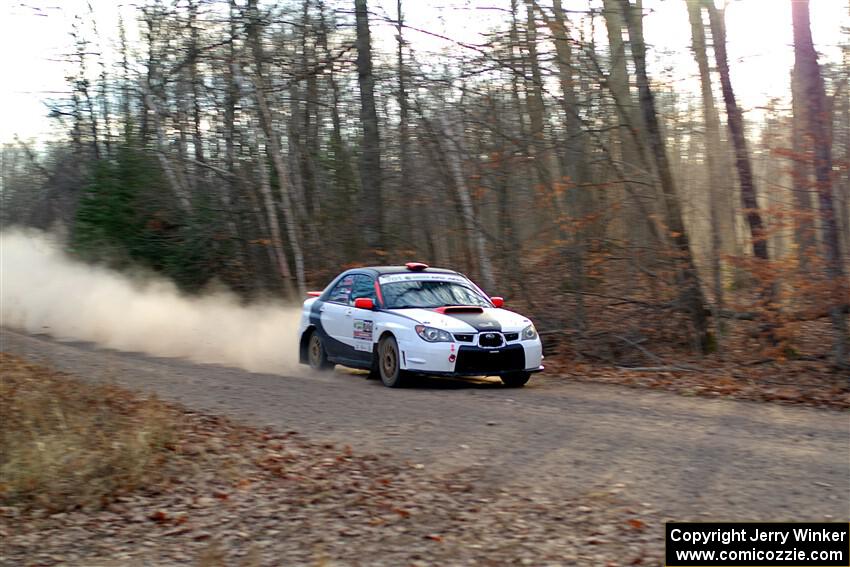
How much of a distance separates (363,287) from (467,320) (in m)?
2.18

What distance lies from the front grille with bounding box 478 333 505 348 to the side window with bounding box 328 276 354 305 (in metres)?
2.81

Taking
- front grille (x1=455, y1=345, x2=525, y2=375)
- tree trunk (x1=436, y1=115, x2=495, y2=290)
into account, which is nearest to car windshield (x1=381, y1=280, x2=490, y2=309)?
front grille (x1=455, y1=345, x2=525, y2=375)

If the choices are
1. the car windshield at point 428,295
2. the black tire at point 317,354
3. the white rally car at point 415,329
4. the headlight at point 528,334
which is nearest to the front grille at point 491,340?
the white rally car at point 415,329

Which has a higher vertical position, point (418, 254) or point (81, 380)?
point (418, 254)

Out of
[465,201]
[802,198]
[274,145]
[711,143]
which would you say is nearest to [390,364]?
[802,198]

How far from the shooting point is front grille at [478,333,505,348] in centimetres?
1266

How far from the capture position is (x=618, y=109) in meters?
16.6

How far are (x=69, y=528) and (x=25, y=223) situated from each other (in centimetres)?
4309

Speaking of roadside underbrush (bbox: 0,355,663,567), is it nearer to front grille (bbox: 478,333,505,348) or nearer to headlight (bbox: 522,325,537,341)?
front grille (bbox: 478,333,505,348)

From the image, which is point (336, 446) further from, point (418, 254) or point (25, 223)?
point (25, 223)

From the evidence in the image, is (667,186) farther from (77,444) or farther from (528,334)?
(77,444)

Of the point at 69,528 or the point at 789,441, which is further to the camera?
the point at 789,441

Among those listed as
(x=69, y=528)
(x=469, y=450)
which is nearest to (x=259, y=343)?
(x=469, y=450)

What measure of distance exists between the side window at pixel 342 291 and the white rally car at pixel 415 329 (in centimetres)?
2
